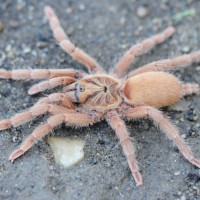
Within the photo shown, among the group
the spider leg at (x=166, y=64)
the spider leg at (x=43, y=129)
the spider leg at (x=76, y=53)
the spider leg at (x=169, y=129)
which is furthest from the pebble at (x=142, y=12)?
the spider leg at (x=43, y=129)

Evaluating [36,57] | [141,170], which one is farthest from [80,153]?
[36,57]

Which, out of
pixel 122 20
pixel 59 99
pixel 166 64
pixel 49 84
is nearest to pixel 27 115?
pixel 59 99

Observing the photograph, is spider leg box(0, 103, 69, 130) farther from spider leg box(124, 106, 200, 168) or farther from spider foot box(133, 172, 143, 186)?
spider foot box(133, 172, 143, 186)

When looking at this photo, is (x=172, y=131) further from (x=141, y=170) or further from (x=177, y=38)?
(x=177, y=38)

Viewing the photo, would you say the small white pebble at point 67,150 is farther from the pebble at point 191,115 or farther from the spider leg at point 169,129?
the pebble at point 191,115

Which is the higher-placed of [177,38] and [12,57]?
[12,57]

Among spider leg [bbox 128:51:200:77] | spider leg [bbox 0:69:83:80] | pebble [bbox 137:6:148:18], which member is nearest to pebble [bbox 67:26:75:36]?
pebble [bbox 137:6:148:18]
